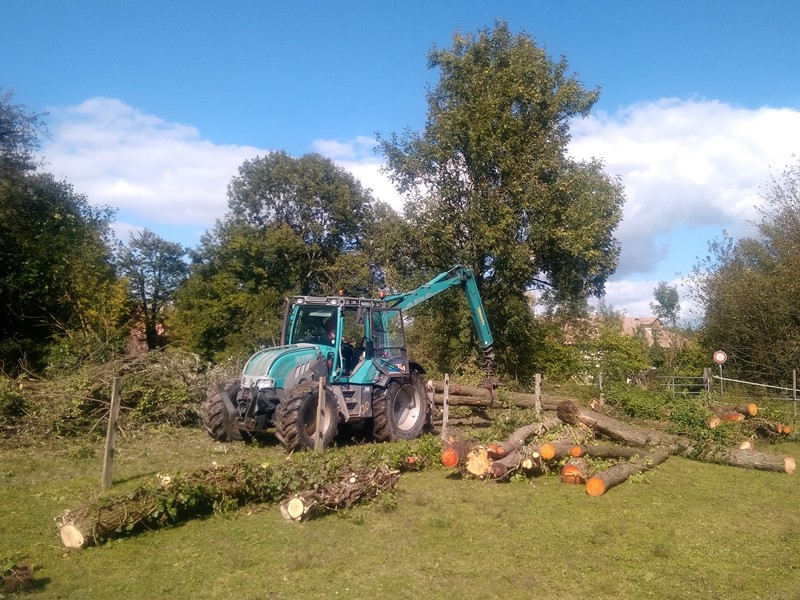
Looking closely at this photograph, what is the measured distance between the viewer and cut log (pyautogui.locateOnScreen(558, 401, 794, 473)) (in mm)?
11148

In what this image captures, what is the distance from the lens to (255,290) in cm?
3438

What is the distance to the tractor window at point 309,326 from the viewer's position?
12.6m

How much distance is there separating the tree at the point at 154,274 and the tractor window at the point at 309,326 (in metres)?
29.8

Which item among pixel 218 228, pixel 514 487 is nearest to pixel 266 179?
pixel 218 228

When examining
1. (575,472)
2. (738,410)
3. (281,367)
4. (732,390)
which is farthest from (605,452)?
(732,390)

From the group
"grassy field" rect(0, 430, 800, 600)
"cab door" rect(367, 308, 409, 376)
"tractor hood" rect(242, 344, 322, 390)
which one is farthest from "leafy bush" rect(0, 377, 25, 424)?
"cab door" rect(367, 308, 409, 376)

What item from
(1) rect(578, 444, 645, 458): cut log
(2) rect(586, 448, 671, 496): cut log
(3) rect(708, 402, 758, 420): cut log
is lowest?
(2) rect(586, 448, 671, 496): cut log

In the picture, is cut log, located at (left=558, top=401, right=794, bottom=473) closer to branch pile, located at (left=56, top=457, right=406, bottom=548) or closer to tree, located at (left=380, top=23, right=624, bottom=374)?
branch pile, located at (left=56, top=457, right=406, bottom=548)

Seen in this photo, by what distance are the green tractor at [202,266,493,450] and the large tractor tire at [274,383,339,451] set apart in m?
0.02

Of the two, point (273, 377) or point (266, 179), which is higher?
point (266, 179)

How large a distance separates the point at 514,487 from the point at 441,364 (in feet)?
44.5

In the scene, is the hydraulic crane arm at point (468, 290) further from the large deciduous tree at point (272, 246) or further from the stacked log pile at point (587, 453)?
the large deciduous tree at point (272, 246)

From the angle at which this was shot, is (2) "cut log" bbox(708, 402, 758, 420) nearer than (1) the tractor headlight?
No

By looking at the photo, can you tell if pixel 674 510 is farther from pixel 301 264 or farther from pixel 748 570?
pixel 301 264
